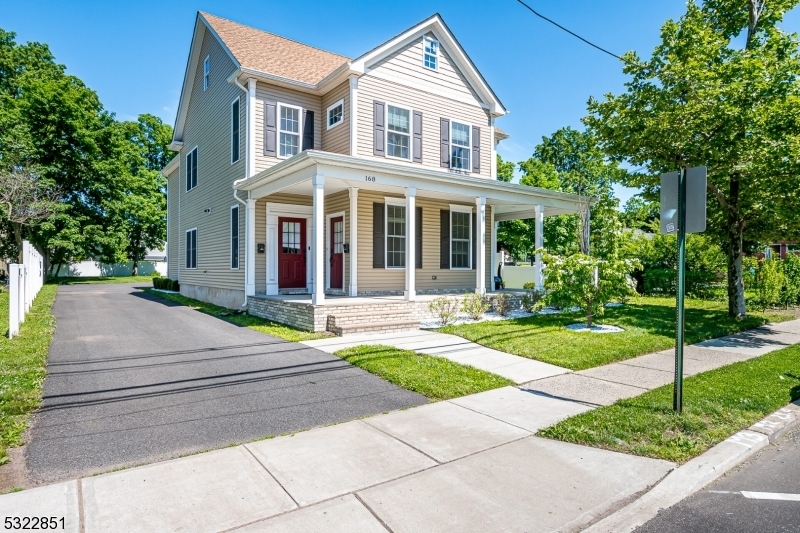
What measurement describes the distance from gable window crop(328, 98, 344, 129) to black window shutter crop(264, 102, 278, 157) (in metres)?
1.58

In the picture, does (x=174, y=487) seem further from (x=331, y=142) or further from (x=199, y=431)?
(x=331, y=142)

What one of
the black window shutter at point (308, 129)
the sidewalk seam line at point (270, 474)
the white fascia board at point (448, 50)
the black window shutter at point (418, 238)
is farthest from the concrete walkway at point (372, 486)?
the white fascia board at point (448, 50)

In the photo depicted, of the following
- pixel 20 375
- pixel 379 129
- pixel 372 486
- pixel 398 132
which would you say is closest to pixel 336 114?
pixel 379 129

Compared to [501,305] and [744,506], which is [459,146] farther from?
[744,506]

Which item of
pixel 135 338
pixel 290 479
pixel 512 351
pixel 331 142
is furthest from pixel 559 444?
pixel 331 142

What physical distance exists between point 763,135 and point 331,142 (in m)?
10.4

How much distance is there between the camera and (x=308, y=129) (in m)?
13.9

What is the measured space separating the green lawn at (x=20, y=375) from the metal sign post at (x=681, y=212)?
6083 millimetres

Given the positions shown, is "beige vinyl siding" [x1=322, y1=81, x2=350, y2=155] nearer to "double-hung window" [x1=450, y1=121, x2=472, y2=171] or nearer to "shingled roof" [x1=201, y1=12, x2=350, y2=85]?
"shingled roof" [x1=201, y1=12, x2=350, y2=85]

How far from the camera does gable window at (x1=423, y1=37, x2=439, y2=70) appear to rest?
14.4m

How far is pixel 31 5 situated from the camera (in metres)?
11.7

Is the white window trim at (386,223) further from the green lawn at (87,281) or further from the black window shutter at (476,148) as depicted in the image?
the green lawn at (87,281)

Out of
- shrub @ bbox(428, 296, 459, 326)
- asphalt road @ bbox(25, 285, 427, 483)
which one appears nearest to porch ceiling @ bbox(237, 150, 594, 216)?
shrub @ bbox(428, 296, 459, 326)

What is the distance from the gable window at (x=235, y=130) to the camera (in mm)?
13516
